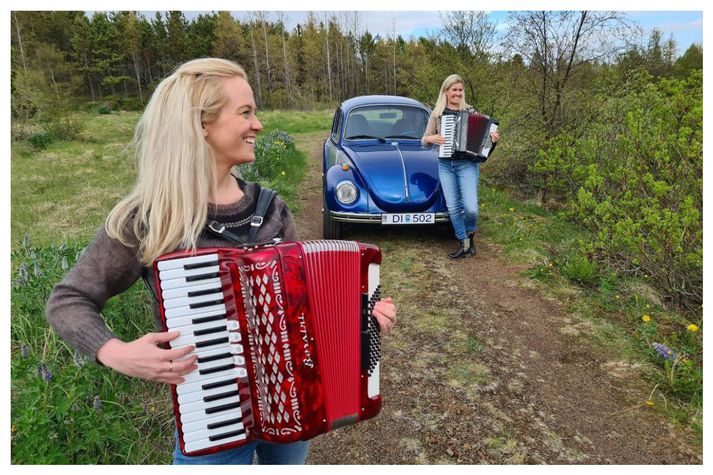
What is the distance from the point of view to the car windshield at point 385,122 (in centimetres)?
613

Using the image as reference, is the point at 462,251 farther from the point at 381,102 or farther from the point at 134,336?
the point at 134,336

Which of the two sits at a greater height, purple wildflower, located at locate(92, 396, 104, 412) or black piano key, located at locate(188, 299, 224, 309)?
black piano key, located at locate(188, 299, 224, 309)

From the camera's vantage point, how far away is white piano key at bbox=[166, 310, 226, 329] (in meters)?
1.21

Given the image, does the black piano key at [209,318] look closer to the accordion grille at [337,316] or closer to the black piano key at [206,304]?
the black piano key at [206,304]

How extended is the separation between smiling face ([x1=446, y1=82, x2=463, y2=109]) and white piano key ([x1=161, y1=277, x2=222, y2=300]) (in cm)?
423

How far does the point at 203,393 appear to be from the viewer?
1.26 m

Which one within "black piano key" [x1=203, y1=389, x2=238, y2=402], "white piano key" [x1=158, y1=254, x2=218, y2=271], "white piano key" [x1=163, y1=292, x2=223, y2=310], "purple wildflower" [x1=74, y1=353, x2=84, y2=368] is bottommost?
"purple wildflower" [x1=74, y1=353, x2=84, y2=368]

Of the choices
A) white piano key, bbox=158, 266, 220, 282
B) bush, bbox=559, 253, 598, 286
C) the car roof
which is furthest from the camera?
the car roof

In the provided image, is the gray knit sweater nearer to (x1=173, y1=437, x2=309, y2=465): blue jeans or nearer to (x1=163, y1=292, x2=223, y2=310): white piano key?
(x1=163, y1=292, x2=223, y2=310): white piano key

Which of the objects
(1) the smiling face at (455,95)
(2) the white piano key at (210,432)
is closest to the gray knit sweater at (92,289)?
(2) the white piano key at (210,432)

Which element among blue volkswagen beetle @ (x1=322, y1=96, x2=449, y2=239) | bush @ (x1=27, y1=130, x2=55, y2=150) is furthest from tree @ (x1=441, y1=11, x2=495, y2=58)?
bush @ (x1=27, y1=130, x2=55, y2=150)

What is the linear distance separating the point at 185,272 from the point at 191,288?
0.15 ft

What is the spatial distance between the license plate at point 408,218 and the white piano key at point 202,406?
386 centimetres
